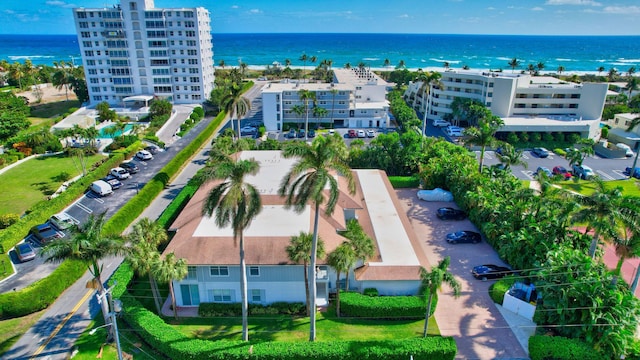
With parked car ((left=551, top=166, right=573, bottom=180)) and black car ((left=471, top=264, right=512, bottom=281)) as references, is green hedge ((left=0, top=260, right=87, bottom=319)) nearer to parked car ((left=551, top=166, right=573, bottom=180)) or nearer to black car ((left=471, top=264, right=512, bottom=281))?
black car ((left=471, top=264, right=512, bottom=281))

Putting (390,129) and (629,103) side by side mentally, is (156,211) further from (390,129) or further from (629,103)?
(629,103)

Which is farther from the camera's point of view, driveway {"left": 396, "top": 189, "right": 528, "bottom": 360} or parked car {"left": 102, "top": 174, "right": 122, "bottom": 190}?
parked car {"left": 102, "top": 174, "right": 122, "bottom": 190}

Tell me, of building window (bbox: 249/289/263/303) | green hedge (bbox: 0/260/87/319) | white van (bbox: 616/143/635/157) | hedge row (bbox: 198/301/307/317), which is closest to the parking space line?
white van (bbox: 616/143/635/157)

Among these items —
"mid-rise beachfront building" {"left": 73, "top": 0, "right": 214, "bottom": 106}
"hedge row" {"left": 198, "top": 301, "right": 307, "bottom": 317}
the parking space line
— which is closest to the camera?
"hedge row" {"left": 198, "top": 301, "right": 307, "bottom": 317}

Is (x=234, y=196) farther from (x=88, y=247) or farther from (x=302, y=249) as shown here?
(x=88, y=247)

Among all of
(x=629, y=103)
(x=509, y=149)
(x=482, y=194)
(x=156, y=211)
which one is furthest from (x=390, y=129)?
(x=629, y=103)

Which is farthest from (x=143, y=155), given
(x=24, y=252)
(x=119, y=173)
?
(x=24, y=252)

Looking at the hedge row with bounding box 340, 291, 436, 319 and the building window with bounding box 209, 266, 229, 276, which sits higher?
the building window with bounding box 209, 266, 229, 276

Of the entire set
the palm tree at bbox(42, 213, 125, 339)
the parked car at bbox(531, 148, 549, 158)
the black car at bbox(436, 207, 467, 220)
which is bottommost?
the black car at bbox(436, 207, 467, 220)
